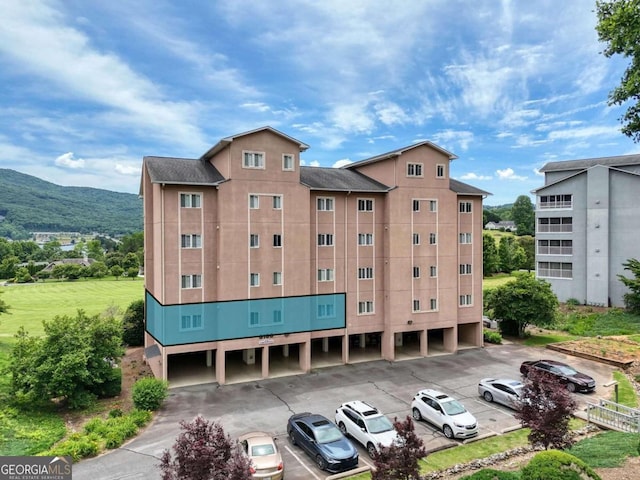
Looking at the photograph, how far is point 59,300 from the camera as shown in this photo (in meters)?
61.7

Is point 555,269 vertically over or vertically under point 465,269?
under

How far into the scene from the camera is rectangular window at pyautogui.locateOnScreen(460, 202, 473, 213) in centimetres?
3494

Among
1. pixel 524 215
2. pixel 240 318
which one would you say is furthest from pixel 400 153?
pixel 524 215

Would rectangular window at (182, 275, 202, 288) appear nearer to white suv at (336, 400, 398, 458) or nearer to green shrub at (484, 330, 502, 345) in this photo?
white suv at (336, 400, 398, 458)

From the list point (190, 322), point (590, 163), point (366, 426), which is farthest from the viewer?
point (590, 163)

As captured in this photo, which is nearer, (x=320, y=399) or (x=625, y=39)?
(x=625, y=39)

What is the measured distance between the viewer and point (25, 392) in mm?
22312

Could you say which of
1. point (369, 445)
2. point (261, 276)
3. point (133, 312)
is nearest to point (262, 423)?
point (369, 445)

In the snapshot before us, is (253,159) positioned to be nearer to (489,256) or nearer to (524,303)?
(524,303)

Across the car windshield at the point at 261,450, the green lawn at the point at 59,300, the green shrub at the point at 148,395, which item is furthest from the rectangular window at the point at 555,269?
the green lawn at the point at 59,300

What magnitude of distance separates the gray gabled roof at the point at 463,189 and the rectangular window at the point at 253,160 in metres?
16.1

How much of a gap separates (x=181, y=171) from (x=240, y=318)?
35.1ft

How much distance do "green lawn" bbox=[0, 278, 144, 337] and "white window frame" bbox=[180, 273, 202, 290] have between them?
18.5m

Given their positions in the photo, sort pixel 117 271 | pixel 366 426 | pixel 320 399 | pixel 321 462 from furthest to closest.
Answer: pixel 117 271
pixel 320 399
pixel 366 426
pixel 321 462
